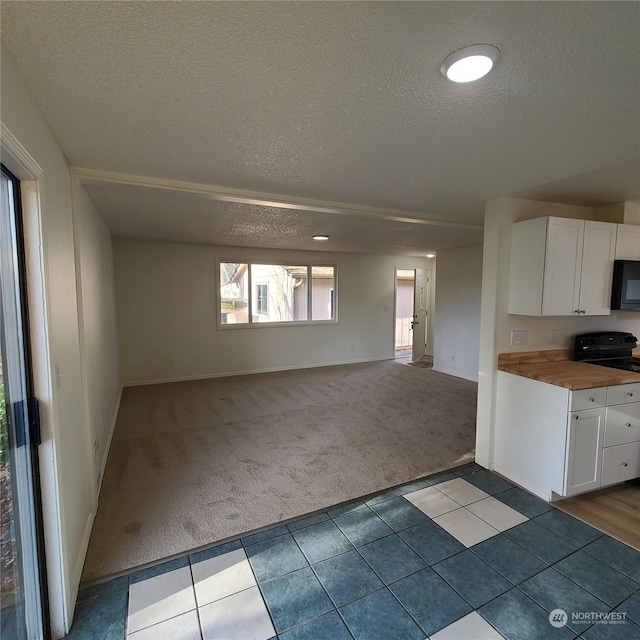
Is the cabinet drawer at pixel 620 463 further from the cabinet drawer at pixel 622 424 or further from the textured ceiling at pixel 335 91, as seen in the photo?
the textured ceiling at pixel 335 91

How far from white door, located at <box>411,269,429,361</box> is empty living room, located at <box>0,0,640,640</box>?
11.2ft

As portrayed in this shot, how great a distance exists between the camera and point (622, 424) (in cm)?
253

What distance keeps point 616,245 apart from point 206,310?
206 inches

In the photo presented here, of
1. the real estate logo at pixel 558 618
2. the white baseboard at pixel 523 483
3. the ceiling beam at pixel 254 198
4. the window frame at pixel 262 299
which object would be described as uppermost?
the ceiling beam at pixel 254 198

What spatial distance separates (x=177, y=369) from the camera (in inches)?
224

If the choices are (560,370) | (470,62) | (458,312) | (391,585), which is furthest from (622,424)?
(458,312)

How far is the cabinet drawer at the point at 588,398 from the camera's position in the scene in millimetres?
2334

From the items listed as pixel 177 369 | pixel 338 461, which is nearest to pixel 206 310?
pixel 177 369

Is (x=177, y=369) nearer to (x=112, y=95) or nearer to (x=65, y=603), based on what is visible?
(x=65, y=603)

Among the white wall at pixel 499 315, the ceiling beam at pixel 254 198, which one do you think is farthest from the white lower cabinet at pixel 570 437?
the ceiling beam at pixel 254 198

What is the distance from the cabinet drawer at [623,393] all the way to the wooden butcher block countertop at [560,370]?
0.04 m

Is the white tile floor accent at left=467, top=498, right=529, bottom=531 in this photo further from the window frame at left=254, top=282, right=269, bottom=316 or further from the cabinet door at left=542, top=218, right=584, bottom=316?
the window frame at left=254, top=282, right=269, bottom=316

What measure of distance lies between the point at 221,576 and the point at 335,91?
7.64 ft

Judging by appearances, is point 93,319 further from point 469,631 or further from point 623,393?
point 623,393
